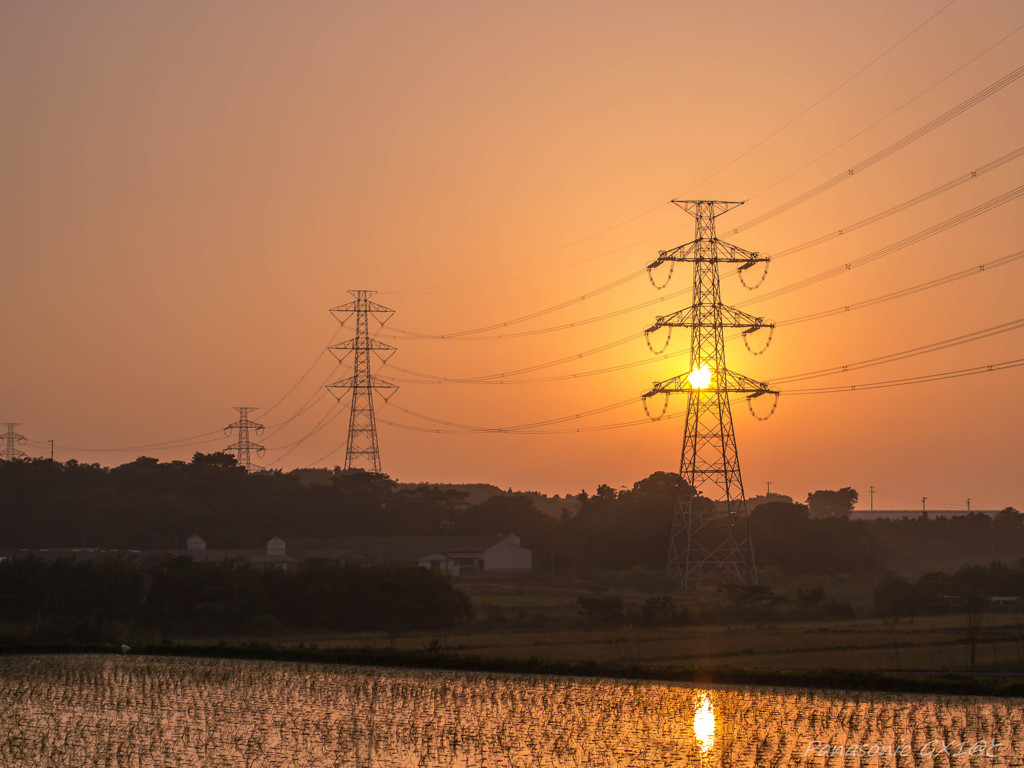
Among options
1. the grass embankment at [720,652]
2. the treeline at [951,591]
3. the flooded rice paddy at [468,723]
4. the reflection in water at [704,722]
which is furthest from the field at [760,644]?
the reflection in water at [704,722]

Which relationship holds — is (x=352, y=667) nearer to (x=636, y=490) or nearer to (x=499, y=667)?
(x=499, y=667)

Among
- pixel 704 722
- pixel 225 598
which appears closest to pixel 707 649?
pixel 704 722

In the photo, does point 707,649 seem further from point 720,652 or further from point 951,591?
point 951,591

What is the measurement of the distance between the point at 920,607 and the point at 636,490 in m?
63.0

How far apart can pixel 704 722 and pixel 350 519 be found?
8086 cm

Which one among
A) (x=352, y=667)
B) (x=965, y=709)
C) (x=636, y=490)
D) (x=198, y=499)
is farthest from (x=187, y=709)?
(x=636, y=490)

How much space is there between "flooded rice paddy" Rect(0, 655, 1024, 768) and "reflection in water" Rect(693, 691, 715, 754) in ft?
0.16

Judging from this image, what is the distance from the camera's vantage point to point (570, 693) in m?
31.1

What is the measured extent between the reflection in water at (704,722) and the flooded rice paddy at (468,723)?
5cm

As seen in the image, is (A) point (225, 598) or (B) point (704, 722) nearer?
(B) point (704, 722)

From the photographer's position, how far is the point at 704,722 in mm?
26297

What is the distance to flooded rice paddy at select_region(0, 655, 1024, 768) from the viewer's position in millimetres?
22344

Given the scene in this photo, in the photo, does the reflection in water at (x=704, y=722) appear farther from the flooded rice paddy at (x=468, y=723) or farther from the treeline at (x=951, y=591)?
the treeline at (x=951, y=591)

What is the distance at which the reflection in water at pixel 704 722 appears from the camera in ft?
77.4
